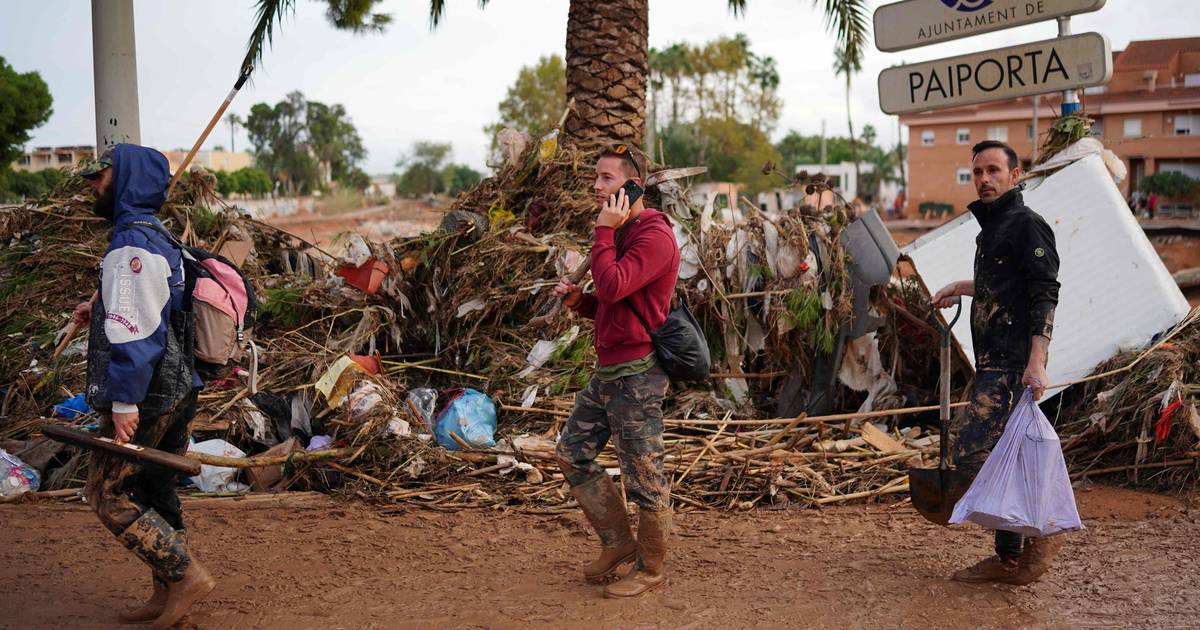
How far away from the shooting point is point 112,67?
8008mm

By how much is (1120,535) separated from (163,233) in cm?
459

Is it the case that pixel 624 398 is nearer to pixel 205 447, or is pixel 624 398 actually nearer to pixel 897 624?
pixel 897 624

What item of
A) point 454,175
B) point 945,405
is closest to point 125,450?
point 945,405

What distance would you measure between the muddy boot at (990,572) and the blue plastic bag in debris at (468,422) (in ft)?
9.69

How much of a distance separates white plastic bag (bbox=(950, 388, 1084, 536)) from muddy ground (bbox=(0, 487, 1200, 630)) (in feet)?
1.20

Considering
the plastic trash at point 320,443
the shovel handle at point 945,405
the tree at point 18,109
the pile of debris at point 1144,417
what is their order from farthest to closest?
1. the tree at point 18,109
2. the plastic trash at point 320,443
3. the pile of debris at point 1144,417
4. the shovel handle at point 945,405

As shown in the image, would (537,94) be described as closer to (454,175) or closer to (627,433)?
(454,175)

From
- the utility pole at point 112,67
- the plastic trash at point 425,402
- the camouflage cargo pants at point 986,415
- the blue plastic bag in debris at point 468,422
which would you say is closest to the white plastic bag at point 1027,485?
the camouflage cargo pants at point 986,415

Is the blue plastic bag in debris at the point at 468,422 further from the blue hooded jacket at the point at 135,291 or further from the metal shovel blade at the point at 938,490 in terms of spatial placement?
the metal shovel blade at the point at 938,490

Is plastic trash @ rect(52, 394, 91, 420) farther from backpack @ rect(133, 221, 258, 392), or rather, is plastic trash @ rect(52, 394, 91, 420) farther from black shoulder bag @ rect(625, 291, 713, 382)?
black shoulder bag @ rect(625, 291, 713, 382)

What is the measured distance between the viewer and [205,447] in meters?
5.95

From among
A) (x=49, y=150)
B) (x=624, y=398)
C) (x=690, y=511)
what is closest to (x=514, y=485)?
(x=690, y=511)

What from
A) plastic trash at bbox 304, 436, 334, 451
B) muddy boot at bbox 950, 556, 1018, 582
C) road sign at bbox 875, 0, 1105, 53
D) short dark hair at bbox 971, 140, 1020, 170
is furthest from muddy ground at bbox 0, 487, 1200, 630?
road sign at bbox 875, 0, 1105, 53

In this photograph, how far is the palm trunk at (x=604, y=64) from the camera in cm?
892
